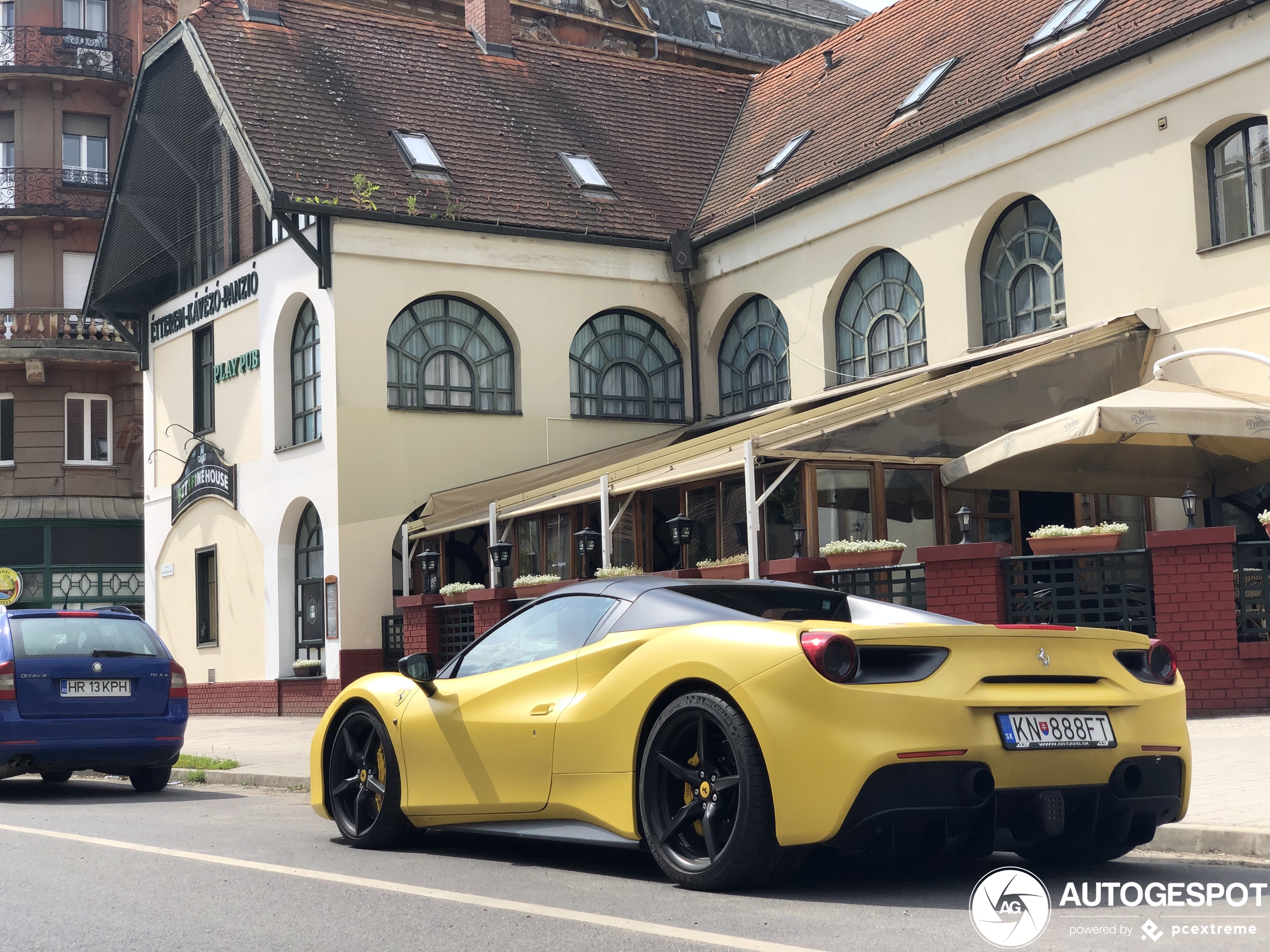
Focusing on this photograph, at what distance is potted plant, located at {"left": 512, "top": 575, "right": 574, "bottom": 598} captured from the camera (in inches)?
775

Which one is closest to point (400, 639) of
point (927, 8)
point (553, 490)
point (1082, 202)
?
point (553, 490)

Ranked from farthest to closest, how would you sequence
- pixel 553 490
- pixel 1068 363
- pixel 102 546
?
pixel 102 546 < pixel 553 490 < pixel 1068 363

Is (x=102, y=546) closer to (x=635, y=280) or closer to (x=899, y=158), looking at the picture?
(x=635, y=280)

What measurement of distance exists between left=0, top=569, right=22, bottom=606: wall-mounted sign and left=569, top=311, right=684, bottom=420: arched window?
915cm

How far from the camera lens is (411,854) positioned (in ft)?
25.2

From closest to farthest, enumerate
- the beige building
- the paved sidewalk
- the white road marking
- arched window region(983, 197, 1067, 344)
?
the white road marking → the paved sidewalk → the beige building → arched window region(983, 197, 1067, 344)

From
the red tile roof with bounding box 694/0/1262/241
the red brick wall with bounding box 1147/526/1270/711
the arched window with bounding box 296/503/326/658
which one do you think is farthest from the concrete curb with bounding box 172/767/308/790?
the red tile roof with bounding box 694/0/1262/241

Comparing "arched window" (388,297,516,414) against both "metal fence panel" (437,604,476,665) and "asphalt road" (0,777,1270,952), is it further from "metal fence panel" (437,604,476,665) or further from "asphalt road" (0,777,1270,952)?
"asphalt road" (0,777,1270,952)

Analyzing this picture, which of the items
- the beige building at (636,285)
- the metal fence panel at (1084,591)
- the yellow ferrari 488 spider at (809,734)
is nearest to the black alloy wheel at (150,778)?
the yellow ferrari 488 spider at (809,734)

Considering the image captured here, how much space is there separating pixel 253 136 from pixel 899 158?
9757 mm

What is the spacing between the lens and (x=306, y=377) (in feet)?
82.3

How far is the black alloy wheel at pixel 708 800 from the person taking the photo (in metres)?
5.68

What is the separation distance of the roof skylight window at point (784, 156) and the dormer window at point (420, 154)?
17.8ft

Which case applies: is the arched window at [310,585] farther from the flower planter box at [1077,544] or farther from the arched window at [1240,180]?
the arched window at [1240,180]
